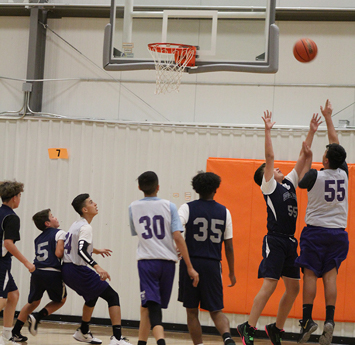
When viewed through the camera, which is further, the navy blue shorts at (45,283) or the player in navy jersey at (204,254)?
the navy blue shorts at (45,283)

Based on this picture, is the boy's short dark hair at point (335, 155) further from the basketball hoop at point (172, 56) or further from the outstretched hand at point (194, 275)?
the basketball hoop at point (172, 56)

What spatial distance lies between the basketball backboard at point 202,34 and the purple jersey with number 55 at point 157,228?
223 centimetres

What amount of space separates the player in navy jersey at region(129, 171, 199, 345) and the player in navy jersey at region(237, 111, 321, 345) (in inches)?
34.9

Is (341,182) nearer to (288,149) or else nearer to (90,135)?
(288,149)

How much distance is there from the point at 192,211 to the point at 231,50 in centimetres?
243

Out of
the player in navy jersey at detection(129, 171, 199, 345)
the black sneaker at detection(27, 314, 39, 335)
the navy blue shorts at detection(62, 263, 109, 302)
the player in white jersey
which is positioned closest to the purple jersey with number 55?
the player in navy jersey at detection(129, 171, 199, 345)

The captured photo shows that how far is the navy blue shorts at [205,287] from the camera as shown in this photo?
491 cm

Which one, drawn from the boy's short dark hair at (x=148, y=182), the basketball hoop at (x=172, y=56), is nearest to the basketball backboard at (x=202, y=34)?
the basketball hoop at (x=172, y=56)

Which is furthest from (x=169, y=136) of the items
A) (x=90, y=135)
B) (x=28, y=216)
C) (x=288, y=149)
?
(x=28, y=216)

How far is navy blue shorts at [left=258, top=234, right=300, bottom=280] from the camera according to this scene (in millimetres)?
5293

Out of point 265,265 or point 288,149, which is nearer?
point 265,265

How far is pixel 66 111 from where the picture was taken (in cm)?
875

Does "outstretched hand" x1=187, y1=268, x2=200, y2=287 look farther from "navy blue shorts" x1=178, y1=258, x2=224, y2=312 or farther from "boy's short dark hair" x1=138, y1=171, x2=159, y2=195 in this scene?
"boy's short dark hair" x1=138, y1=171, x2=159, y2=195

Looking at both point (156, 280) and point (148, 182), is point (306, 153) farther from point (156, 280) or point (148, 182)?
point (156, 280)
